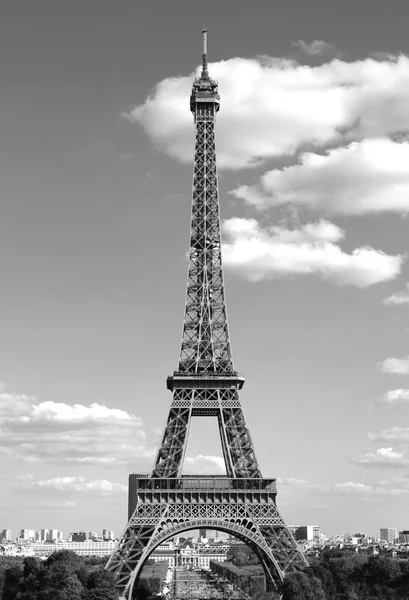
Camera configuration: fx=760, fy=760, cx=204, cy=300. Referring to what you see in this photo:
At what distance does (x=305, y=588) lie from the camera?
72562 mm

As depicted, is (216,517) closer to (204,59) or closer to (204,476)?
(204,476)

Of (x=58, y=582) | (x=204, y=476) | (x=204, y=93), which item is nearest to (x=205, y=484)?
(x=204, y=476)

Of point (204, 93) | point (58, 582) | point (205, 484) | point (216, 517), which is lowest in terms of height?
point (58, 582)

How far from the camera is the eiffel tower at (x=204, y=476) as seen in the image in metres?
76.8

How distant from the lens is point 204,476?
80000 mm

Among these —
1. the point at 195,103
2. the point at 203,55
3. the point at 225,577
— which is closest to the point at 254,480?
the point at 195,103

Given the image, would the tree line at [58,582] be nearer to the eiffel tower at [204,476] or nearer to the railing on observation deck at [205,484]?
the eiffel tower at [204,476]

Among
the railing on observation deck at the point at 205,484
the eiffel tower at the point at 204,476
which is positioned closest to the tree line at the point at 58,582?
the eiffel tower at the point at 204,476

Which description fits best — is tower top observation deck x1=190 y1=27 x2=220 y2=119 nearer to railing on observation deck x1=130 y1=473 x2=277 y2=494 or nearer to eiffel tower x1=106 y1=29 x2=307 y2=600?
eiffel tower x1=106 y1=29 x2=307 y2=600

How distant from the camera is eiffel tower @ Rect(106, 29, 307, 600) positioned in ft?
252

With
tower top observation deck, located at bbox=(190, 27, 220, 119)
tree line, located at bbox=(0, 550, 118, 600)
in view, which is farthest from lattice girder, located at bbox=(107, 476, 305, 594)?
tower top observation deck, located at bbox=(190, 27, 220, 119)

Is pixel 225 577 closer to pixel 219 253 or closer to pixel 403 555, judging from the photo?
pixel 403 555

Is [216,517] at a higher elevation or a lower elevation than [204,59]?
lower

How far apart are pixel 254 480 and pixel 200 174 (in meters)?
37.0
